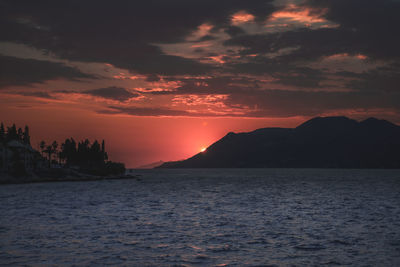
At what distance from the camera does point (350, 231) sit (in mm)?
37656

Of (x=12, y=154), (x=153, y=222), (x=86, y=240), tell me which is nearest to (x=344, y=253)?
(x=86, y=240)

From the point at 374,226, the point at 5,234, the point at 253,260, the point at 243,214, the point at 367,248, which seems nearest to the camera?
the point at 253,260

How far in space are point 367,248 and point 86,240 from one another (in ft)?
72.4

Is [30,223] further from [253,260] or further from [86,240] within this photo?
[253,260]

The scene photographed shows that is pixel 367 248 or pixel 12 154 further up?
pixel 12 154

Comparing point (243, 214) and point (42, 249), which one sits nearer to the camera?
point (42, 249)

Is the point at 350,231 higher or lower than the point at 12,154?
lower

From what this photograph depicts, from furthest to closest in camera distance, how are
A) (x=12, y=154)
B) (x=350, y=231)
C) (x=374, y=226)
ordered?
(x=12, y=154)
(x=374, y=226)
(x=350, y=231)

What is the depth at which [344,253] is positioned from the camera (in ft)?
88.3

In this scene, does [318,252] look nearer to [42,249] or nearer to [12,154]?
[42,249]

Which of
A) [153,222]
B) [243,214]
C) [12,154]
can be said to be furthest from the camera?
[12,154]

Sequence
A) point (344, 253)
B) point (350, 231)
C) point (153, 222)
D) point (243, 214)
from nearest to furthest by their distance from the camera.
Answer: point (344, 253) → point (350, 231) → point (153, 222) → point (243, 214)

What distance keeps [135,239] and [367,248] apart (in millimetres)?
18363

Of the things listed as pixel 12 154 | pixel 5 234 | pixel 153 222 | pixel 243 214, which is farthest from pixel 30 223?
pixel 12 154
